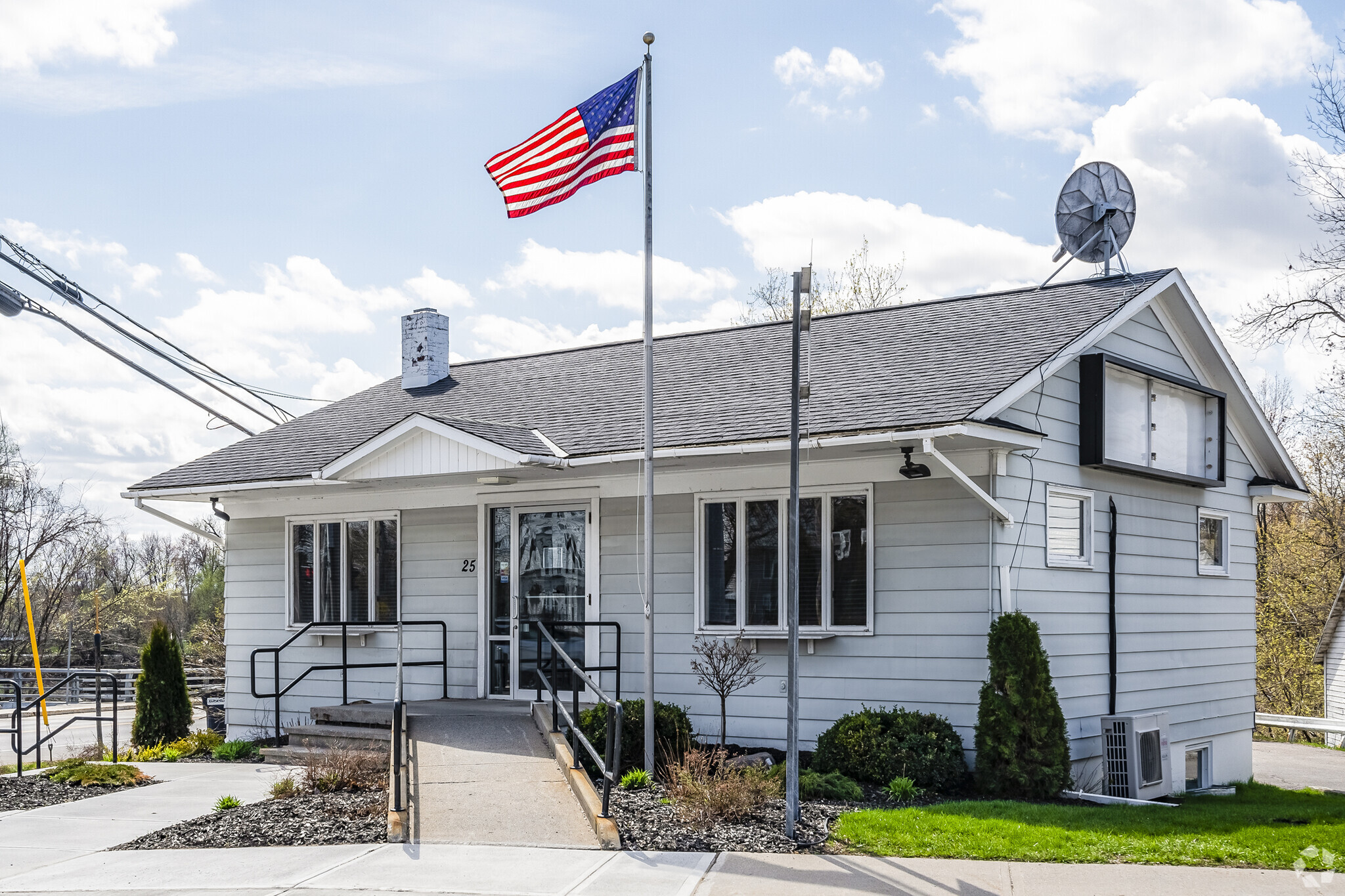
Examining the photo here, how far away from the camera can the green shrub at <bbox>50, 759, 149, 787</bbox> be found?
11.0 meters

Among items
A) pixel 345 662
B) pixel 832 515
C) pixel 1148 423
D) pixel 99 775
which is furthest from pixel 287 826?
pixel 1148 423

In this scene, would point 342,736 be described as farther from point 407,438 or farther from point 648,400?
point 648,400

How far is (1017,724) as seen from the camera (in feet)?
32.8

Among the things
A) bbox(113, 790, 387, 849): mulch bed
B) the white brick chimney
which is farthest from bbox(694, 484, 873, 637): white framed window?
the white brick chimney

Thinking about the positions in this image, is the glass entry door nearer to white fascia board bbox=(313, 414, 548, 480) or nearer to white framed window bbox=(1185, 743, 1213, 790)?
white fascia board bbox=(313, 414, 548, 480)

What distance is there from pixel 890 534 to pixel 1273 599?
22.8 metres

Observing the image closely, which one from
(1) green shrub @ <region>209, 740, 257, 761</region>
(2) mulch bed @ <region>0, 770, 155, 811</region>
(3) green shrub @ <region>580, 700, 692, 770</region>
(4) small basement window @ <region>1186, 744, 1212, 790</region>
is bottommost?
(4) small basement window @ <region>1186, 744, 1212, 790</region>

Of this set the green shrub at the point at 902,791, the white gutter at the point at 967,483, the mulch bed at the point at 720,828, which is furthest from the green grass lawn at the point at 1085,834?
the white gutter at the point at 967,483

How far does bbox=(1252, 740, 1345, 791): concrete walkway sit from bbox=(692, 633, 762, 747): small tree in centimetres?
785

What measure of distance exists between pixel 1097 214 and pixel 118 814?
37.1 ft

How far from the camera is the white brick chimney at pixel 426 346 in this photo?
55.7 ft

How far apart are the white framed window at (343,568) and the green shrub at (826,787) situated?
241 inches

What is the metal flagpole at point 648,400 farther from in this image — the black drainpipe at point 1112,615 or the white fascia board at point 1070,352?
the black drainpipe at point 1112,615

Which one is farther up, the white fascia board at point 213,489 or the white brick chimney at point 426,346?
the white brick chimney at point 426,346
